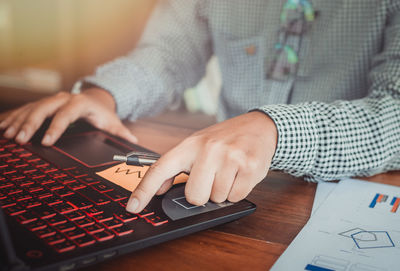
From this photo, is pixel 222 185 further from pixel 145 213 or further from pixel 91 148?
pixel 91 148

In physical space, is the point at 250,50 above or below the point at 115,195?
above

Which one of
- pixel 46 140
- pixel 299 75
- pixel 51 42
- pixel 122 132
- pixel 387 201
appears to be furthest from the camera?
pixel 51 42

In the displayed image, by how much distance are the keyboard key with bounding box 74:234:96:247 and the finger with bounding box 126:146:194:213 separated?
6cm

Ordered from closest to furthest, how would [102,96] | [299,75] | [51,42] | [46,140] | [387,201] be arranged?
[387,201], [46,140], [102,96], [299,75], [51,42]

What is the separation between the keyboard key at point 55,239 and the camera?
35cm

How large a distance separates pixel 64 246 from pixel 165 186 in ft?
0.50

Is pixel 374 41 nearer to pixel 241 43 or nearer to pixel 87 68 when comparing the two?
pixel 241 43

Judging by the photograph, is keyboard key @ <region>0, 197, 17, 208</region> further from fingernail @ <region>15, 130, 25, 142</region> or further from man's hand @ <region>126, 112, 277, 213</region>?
fingernail @ <region>15, 130, 25, 142</region>

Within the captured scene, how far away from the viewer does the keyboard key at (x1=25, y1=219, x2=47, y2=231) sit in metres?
0.37

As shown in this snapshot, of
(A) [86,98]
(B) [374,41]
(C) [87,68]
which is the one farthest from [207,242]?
(C) [87,68]

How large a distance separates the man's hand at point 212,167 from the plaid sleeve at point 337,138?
0.07 metres

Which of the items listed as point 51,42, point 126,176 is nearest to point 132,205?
point 126,176

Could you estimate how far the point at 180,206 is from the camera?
449 mm

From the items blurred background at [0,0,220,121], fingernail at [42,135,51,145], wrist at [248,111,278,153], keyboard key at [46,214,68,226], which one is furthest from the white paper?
blurred background at [0,0,220,121]
